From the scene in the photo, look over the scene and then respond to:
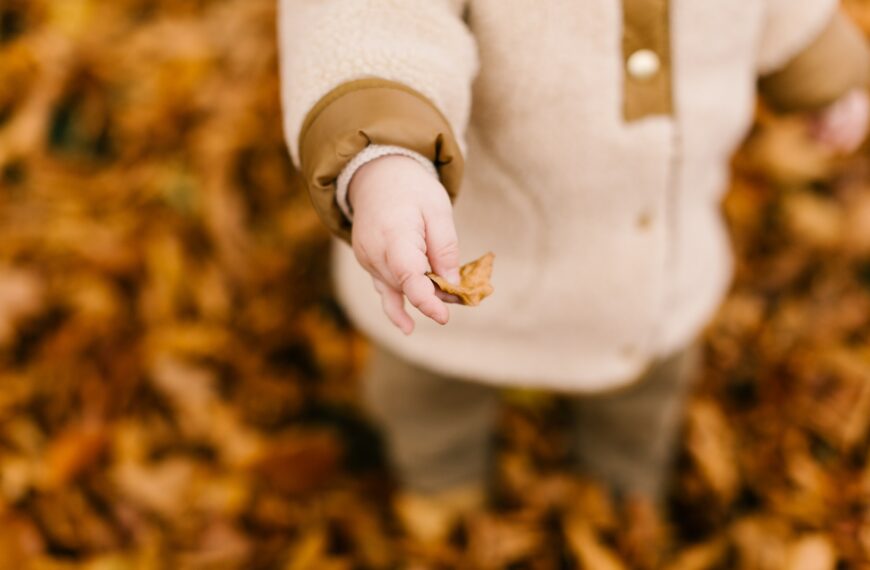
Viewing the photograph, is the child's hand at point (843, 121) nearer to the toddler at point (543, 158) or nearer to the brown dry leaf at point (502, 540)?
the toddler at point (543, 158)

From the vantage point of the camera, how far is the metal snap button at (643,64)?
882mm

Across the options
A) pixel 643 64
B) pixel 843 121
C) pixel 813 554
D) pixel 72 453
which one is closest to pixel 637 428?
pixel 813 554

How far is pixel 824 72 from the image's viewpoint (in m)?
1.09

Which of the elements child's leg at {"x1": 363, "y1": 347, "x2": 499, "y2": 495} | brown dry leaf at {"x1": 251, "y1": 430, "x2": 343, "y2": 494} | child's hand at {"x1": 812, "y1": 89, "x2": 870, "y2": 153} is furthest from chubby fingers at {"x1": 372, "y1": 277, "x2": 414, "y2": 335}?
brown dry leaf at {"x1": 251, "y1": 430, "x2": 343, "y2": 494}

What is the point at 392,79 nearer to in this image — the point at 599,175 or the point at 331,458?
the point at 599,175

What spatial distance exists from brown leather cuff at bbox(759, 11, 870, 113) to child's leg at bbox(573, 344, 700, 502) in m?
0.41

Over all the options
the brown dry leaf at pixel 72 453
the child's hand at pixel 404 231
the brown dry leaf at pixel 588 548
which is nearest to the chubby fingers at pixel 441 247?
the child's hand at pixel 404 231

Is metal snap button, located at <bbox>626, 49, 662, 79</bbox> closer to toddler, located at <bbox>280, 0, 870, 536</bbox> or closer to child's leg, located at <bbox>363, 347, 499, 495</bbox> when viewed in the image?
toddler, located at <bbox>280, 0, 870, 536</bbox>

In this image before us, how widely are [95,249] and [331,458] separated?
0.66m

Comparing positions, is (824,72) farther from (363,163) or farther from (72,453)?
(72,453)

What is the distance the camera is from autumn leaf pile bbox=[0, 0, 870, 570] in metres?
1.43

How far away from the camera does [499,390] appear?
1552 mm

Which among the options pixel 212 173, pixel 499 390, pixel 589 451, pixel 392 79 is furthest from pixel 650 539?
pixel 212 173

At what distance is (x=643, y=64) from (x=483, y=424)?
762 millimetres
